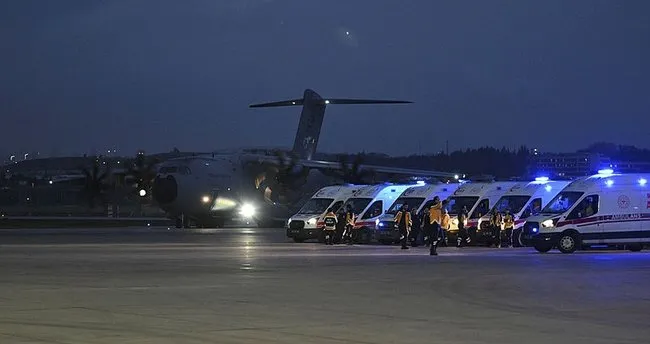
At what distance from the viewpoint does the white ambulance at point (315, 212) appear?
132 ft

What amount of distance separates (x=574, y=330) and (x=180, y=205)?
43883 millimetres

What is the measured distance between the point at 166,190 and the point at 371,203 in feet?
55.1

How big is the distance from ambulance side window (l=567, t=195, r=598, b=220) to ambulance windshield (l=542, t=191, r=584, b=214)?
27 centimetres

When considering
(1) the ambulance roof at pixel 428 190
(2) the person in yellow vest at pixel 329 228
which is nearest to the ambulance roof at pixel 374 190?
(1) the ambulance roof at pixel 428 190

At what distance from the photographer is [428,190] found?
39938 mm

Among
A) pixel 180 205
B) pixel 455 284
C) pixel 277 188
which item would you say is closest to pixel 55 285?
pixel 455 284

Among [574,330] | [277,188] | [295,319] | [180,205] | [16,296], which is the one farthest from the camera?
[277,188]

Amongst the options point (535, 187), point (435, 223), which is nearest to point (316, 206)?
point (535, 187)

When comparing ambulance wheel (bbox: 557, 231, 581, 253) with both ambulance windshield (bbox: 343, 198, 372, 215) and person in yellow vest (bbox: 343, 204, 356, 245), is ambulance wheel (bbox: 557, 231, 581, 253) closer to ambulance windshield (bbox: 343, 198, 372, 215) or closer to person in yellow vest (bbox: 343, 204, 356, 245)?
person in yellow vest (bbox: 343, 204, 356, 245)

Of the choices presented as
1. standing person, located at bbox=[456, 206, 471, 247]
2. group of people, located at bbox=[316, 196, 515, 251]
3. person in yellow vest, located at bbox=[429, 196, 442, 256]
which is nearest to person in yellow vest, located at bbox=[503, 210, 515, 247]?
group of people, located at bbox=[316, 196, 515, 251]

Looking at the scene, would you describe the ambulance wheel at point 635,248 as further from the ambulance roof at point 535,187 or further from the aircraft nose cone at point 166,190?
the aircraft nose cone at point 166,190

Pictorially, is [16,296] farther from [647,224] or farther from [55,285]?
[647,224]

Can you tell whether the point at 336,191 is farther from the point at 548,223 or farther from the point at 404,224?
the point at 548,223

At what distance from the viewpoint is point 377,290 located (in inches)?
706
